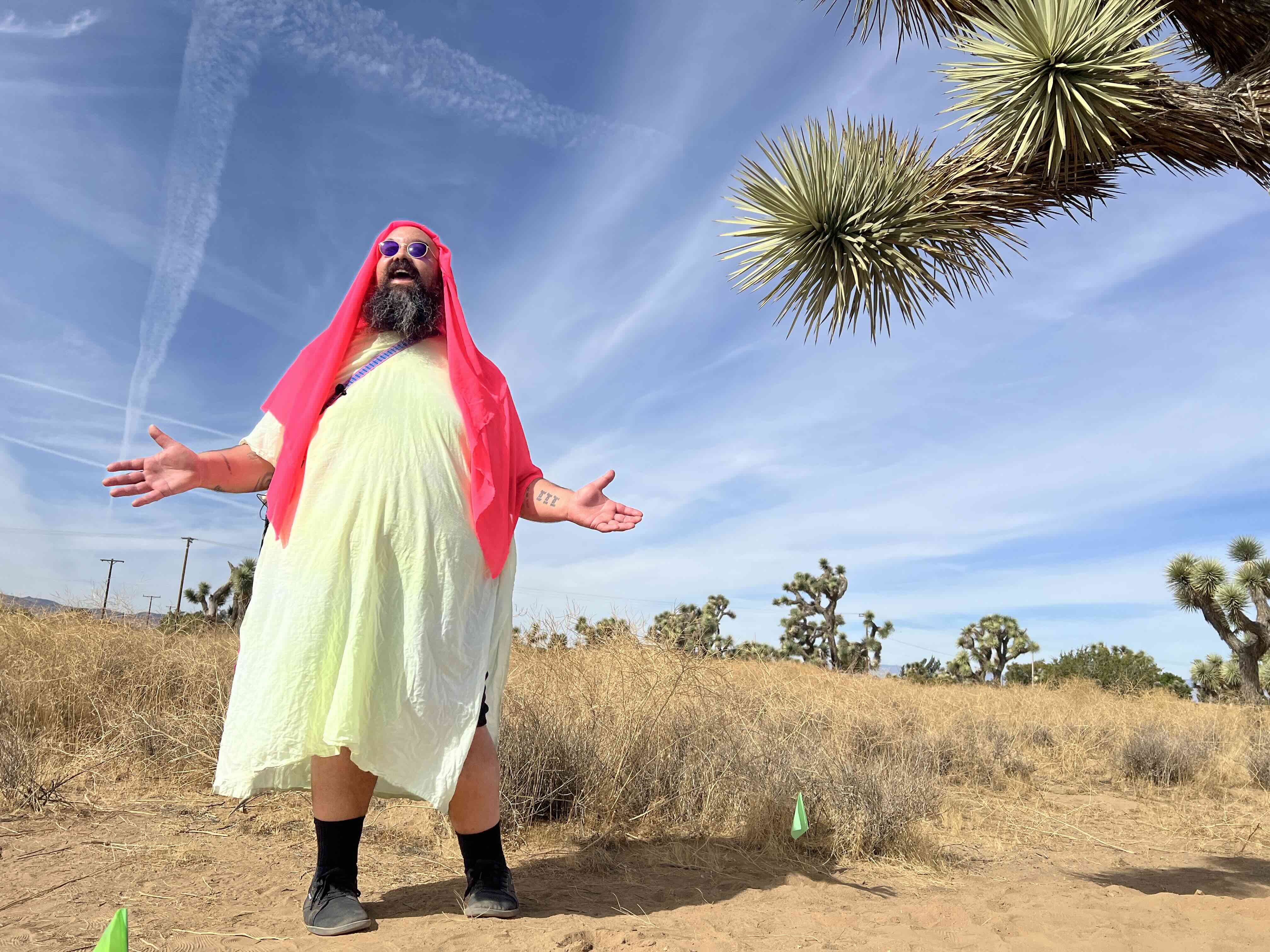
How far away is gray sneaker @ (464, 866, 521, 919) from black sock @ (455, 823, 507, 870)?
0.6 inches

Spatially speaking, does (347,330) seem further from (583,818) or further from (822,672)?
(822,672)

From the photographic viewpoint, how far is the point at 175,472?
262cm

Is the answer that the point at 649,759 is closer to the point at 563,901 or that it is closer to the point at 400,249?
the point at 563,901

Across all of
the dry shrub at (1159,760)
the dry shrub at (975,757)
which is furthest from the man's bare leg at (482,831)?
the dry shrub at (1159,760)

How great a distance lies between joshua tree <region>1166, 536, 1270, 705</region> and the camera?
1878cm

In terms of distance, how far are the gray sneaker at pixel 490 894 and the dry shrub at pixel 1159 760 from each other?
282 inches

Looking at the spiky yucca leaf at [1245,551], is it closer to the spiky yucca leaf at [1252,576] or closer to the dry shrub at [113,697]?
the spiky yucca leaf at [1252,576]

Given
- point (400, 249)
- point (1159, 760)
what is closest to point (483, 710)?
point (400, 249)

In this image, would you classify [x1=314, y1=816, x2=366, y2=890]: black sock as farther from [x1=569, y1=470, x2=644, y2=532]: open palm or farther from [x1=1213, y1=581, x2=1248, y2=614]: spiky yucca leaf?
[x1=1213, y1=581, x2=1248, y2=614]: spiky yucca leaf

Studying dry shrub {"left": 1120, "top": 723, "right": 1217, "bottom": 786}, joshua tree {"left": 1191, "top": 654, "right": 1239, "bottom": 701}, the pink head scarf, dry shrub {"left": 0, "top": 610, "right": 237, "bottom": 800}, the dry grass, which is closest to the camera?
the pink head scarf

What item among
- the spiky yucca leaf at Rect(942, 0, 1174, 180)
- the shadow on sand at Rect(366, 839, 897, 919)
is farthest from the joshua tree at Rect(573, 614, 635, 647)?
the spiky yucca leaf at Rect(942, 0, 1174, 180)

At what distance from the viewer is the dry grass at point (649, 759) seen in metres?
4.15

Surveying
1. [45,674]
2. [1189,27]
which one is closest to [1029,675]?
[1189,27]

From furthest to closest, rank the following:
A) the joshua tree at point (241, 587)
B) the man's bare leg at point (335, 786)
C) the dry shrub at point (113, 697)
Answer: the joshua tree at point (241, 587), the dry shrub at point (113, 697), the man's bare leg at point (335, 786)
